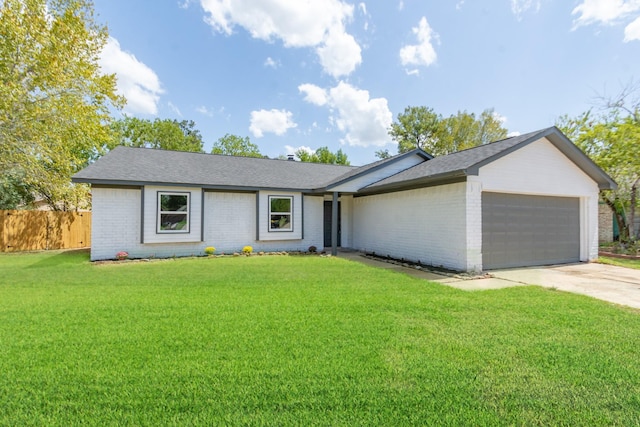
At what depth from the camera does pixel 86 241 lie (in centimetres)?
1515

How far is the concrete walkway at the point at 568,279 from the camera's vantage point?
19.8ft

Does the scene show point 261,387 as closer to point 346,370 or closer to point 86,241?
point 346,370

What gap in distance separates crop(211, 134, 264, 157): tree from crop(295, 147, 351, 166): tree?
7.56 metres

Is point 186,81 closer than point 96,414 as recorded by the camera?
No

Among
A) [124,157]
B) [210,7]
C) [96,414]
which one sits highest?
[210,7]

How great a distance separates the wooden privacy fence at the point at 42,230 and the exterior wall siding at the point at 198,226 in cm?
639

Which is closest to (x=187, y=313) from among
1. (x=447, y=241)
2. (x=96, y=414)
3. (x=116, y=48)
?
(x=96, y=414)

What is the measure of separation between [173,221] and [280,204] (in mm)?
4121

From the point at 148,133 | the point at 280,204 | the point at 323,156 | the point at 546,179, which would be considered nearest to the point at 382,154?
the point at 323,156

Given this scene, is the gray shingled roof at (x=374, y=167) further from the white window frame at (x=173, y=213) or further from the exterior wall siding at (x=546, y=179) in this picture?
the white window frame at (x=173, y=213)

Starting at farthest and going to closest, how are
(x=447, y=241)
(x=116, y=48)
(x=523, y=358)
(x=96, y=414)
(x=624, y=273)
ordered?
1. (x=116, y=48)
2. (x=447, y=241)
3. (x=624, y=273)
4. (x=523, y=358)
5. (x=96, y=414)

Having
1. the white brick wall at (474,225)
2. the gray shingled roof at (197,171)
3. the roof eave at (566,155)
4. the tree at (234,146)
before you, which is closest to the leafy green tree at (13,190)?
the gray shingled roof at (197,171)

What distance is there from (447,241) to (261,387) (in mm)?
7469

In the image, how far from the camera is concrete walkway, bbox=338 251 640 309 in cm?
603
